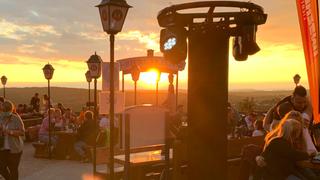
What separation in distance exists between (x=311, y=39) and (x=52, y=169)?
24.6 ft

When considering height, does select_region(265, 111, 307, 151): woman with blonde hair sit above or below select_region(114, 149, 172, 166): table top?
above

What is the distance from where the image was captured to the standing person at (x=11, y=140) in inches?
362

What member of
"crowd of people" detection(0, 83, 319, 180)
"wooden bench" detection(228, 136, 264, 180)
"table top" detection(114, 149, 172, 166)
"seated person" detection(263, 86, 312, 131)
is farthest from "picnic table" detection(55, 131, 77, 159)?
"seated person" detection(263, 86, 312, 131)

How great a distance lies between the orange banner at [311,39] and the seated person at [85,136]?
6.50m

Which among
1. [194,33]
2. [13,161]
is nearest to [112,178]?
[13,161]

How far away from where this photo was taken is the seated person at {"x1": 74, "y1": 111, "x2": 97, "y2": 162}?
47.7ft

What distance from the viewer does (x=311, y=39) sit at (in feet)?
34.7

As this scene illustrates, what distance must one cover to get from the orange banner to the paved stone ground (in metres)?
5.60

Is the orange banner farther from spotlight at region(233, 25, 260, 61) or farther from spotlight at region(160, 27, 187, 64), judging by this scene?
spotlight at region(160, 27, 187, 64)

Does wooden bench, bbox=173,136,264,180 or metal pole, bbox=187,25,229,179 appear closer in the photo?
metal pole, bbox=187,25,229,179

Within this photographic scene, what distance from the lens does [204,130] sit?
583 centimetres

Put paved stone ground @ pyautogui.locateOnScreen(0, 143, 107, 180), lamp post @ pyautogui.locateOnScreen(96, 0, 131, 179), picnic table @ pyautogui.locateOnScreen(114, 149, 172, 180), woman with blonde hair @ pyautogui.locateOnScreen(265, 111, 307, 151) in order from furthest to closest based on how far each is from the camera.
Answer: paved stone ground @ pyautogui.locateOnScreen(0, 143, 107, 180), lamp post @ pyautogui.locateOnScreen(96, 0, 131, 179), picnic table @ pyautogui.locateOnScreen(114, 149, 172, 180), woman with blonde hair @ pyautogui.locateOnScreen(265, 111, 307, 151)

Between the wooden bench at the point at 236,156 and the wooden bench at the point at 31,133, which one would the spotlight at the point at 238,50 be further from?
the wooden bench at the point at 31,133

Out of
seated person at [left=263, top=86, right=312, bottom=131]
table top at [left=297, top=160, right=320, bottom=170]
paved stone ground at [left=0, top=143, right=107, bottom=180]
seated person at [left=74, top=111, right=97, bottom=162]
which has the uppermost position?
seated person at [left=263, top=86, right=312, bottom=131]
